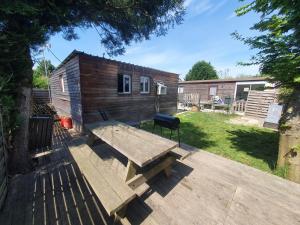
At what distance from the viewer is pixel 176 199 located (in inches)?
92.5

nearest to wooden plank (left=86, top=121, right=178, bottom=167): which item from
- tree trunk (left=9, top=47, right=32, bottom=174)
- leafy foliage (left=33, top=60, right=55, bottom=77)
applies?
tree trunk (left=9, top=47, right=32, bottom=174)

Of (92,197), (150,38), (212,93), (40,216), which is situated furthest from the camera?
(212,93)

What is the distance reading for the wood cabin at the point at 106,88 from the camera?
5754 millimetres

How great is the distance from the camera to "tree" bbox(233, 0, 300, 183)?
8.25 feet

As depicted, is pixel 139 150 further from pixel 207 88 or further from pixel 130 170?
pixel 207 88

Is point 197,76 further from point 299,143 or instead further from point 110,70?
point 299,143

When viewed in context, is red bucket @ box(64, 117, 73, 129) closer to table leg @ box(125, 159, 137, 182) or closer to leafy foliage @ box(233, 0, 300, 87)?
table leg @ box(125, 159, 137, 182)

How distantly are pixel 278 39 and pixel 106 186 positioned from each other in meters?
3.85

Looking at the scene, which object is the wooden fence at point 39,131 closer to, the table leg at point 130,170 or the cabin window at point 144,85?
the table leg at point 130,170

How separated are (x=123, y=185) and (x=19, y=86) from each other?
3.06m

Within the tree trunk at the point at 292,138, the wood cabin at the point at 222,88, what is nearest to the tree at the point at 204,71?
the wood cabin at the point at 222,88

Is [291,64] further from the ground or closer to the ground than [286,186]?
further from the ground

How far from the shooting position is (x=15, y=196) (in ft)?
7.82

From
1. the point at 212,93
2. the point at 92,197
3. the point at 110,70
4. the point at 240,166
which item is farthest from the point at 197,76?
the point at 92,197
